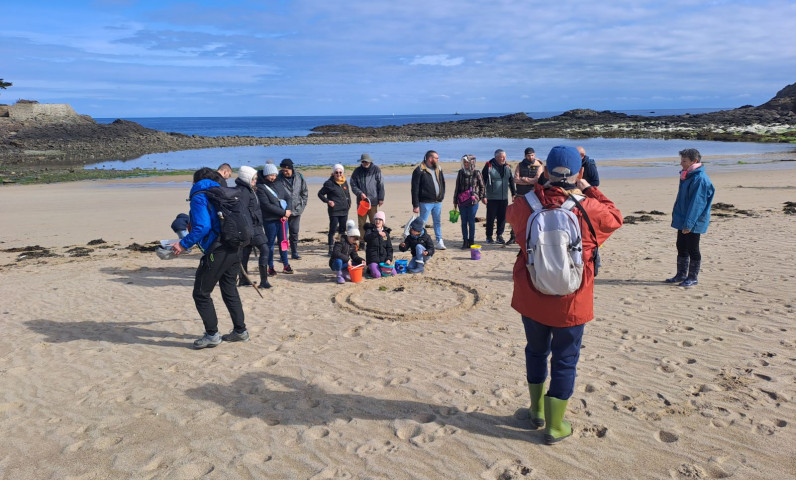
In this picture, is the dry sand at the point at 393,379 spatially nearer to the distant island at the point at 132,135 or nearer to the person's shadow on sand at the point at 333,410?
the person's shadow on sand at the point at 333,410

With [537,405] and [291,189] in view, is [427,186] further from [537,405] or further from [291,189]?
[537,405]

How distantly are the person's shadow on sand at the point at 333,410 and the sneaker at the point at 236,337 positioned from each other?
97 cm

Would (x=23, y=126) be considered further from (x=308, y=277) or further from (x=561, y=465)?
(x=561, y=465)

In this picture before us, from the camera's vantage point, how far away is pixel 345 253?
814 cm

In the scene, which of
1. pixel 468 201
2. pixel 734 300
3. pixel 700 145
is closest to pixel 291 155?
pixel 700 145

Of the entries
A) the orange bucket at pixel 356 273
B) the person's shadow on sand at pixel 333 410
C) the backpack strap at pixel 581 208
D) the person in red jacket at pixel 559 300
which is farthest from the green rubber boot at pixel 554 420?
the orange bucket at pixel 356 273

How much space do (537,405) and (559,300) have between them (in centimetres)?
92

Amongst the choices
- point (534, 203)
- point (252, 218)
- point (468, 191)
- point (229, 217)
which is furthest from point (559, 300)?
point (468, 191)

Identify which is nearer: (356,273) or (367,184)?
(356,273)

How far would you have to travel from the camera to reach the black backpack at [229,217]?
5.13 meters

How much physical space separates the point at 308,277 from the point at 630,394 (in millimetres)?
5307

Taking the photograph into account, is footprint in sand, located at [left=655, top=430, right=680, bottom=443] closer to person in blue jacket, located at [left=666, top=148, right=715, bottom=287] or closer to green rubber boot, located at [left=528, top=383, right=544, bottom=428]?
green rubber boot, located at [left=528, top=383, right=544, bottom=428]

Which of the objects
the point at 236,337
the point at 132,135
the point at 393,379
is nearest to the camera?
the point at 393,379

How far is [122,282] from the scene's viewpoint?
842 centimetres
